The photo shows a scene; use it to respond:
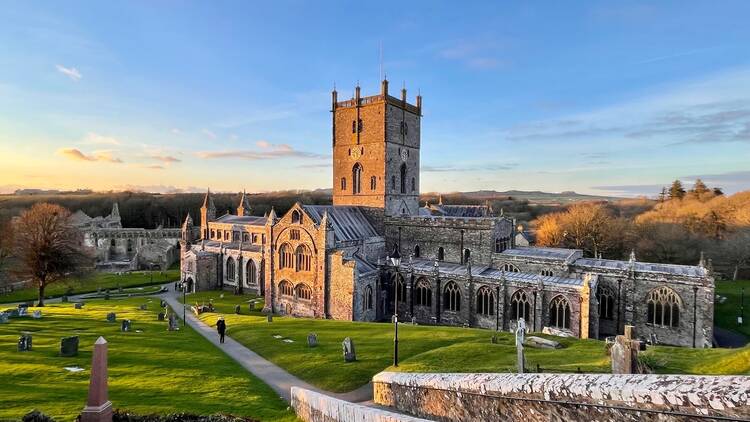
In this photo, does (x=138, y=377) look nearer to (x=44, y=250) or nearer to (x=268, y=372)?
(x=268, y=372)

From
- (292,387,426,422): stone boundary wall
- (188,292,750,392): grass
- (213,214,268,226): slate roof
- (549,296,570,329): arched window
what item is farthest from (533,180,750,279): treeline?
(292,387,426,422): stone boundary wall

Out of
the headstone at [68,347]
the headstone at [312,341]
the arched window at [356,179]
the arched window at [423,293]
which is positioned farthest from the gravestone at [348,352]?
the arched window at [356,179]

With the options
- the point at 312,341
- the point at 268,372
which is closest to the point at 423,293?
the point at 312,341

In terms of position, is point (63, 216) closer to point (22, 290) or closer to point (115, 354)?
point (22, 290)

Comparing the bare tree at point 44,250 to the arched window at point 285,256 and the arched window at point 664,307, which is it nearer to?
the arched window at point 285,256

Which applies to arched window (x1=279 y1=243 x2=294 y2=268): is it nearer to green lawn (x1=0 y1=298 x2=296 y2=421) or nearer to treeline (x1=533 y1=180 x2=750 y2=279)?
green lawn (x1=0 y1=298 x2=296 y2=421)
